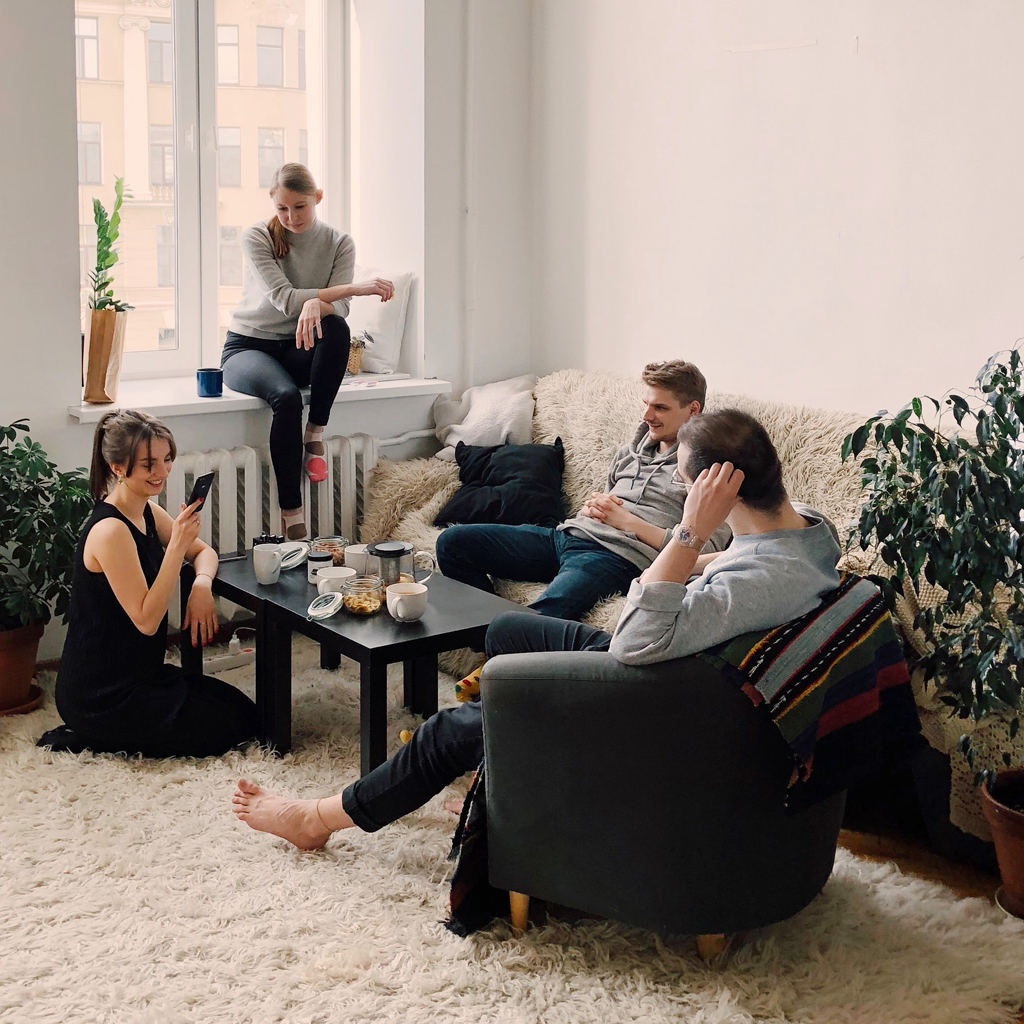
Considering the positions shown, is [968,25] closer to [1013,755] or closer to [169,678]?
[1013,755]

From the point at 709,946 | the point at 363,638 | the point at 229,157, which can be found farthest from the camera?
the point at 229,157

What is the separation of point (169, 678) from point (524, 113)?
2571 mm

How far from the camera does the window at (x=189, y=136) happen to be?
12.8 feet

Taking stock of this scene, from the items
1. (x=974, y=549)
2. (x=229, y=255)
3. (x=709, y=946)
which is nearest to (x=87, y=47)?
(x=229, y=255)

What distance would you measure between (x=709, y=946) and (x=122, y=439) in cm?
169

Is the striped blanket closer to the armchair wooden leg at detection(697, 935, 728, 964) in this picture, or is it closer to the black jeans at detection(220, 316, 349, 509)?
the armchair wooden leg at detection(697, 935, 728, 964)

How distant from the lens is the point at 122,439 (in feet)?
8.77

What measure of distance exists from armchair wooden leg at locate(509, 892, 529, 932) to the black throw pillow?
1663mm

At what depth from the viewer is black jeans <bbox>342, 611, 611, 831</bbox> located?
7.07 ft

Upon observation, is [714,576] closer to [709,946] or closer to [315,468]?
[709,946]

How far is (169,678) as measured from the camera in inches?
112

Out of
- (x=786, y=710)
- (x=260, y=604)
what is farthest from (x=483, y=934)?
(x=260, y=604)

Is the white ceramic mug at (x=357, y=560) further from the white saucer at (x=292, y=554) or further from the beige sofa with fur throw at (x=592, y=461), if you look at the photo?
the beige sofa with fur throw at (x=592, y=461)

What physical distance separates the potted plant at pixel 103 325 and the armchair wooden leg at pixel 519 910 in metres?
2.13
